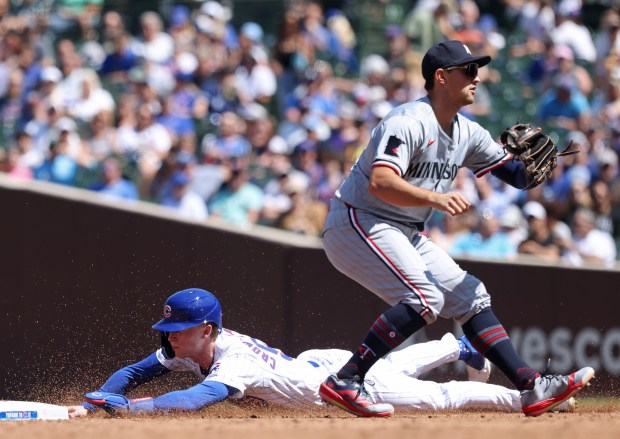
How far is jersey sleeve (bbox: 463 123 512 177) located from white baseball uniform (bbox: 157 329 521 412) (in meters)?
1.20

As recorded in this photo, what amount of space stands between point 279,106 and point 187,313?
24.5 feet

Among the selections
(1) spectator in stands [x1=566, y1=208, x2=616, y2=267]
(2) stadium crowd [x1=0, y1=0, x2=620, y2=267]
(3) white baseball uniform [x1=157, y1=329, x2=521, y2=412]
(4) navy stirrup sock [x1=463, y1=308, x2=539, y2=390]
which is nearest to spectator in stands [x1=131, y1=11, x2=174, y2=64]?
(2) stadium crowd [x1=0, y1=0, x2=620, y2=267]

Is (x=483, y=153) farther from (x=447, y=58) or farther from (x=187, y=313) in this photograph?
(x=187, y=313)

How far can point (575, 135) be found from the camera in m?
11.7

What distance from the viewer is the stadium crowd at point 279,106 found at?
10.8 metres

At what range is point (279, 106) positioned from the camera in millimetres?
13438

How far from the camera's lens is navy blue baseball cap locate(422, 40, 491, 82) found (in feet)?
19.5

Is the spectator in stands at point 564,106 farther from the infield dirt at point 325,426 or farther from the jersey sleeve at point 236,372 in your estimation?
the jersey sleeve at point 236,372

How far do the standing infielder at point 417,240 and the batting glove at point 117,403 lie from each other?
3.10ft

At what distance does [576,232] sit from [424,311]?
5.01m

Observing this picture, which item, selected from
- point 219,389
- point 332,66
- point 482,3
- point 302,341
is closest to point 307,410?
point 219,389

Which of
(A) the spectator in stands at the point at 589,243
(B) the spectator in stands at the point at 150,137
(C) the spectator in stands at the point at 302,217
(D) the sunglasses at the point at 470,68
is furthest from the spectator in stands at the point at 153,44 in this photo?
(D) the sunglasses at the point at 470,68

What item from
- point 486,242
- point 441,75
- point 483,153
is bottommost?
point 486,242

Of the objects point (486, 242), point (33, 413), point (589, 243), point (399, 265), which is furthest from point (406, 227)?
point (589, 243)
